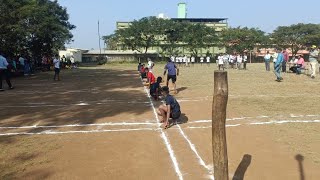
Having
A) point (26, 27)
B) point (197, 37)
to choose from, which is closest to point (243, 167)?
point (26, 27)

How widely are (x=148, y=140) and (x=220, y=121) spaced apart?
381 centimetres

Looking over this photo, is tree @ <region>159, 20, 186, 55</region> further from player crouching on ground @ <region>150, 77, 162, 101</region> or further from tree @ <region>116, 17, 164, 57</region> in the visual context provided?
player crouching on ground @ <region>150, 77, 162, 101</region>

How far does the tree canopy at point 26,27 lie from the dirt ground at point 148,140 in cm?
1462

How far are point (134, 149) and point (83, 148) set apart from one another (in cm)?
101

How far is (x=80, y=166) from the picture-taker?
6824mm

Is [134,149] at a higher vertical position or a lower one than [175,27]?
lower

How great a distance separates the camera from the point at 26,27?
34.1 metres

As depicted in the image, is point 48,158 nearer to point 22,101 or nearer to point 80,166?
point 80,166

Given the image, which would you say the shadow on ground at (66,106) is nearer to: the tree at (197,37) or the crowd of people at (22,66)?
the crowd of people at (22,66)

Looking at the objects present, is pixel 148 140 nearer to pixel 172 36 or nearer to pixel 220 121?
pixel 220 121

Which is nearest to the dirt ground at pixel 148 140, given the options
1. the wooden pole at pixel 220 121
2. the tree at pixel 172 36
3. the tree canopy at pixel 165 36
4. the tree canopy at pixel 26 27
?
the wooden pole at pixel 220 121

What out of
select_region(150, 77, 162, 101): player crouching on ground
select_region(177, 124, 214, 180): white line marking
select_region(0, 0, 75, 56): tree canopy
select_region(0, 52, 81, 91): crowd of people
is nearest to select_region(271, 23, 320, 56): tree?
select_region(0, 0, 75, 56): tree canopy

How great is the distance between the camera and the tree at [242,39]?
7006cm

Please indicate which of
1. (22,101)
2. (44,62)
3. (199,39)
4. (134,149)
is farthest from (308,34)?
(134,149)
